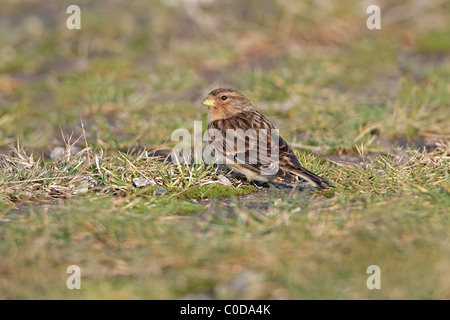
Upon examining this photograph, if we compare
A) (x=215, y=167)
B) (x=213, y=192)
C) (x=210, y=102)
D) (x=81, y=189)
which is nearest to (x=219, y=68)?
(x=210, y=102)

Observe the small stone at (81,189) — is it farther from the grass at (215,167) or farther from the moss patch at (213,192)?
the moss patch at (213,192)

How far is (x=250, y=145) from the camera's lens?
19.1 feet

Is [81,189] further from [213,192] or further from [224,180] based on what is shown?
[224,180]

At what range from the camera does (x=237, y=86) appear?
942 centimetres

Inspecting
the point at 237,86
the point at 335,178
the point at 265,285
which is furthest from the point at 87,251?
the point at 237,86

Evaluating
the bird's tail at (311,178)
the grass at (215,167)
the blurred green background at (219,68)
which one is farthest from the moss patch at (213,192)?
the blurred green background at (219,68)

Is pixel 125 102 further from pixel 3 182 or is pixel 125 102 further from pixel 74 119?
pixel 3 182

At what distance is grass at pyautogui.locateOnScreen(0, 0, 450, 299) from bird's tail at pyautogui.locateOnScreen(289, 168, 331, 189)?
12cm

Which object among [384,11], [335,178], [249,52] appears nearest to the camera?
[335,178]

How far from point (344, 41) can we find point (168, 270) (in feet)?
26.9

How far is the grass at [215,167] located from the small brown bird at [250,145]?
0.18 m

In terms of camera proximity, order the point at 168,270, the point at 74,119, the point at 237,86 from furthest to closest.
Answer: the point at 237,86 < the point at 74,119 < the point at 168,270

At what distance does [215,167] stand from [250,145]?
46 centimetres

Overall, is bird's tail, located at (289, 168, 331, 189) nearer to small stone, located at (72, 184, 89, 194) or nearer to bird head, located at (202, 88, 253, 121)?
bird head, located at (202, 88, 253, 121)
